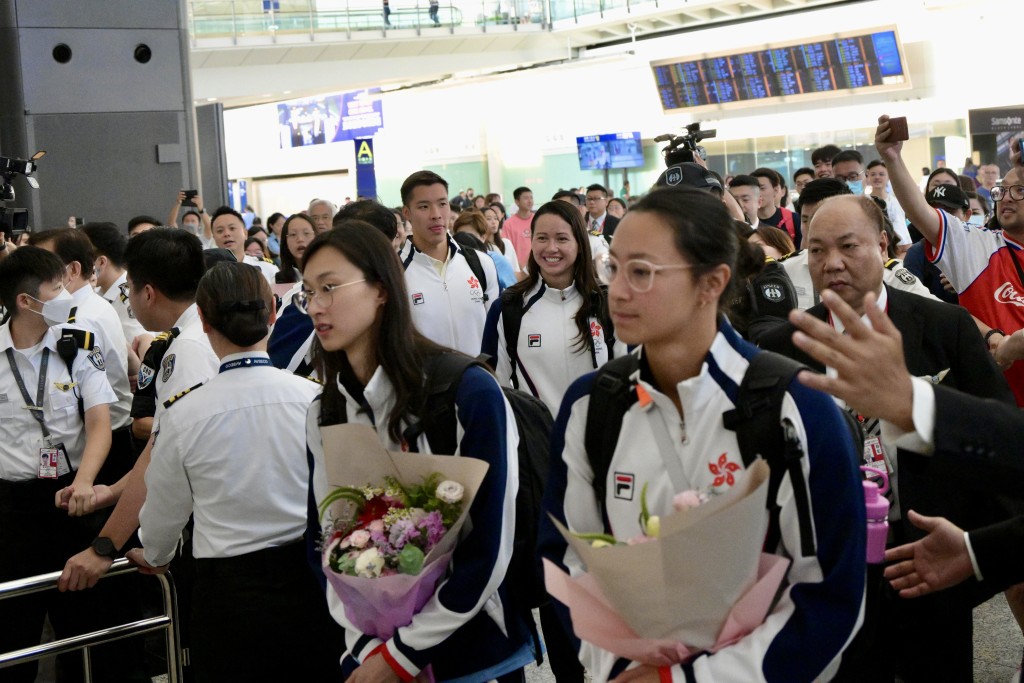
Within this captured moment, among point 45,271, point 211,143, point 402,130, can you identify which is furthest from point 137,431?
point 402,130

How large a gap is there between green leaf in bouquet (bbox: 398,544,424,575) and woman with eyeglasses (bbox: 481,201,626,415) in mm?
2037

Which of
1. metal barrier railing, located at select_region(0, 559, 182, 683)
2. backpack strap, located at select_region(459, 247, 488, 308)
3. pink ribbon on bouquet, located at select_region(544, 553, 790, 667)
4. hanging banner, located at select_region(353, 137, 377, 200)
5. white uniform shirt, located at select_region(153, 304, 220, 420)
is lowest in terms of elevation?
metal barrier railing, located at select_region(0, 559, 182, 683)

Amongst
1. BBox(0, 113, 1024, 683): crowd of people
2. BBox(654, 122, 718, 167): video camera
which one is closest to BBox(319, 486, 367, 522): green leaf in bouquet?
BBox(0, 113, 1024, 683): crowd of people

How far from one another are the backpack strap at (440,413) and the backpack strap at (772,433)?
73 centimetres

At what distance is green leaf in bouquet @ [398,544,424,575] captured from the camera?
2.06m

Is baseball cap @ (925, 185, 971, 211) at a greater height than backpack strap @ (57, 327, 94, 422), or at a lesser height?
greater

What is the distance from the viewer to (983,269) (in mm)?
3928

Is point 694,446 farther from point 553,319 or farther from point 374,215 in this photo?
point 374,215

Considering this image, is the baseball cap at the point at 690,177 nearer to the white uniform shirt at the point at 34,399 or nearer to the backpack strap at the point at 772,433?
the white uniform shirt at the point at 34,399

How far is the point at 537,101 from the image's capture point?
81.6 feet

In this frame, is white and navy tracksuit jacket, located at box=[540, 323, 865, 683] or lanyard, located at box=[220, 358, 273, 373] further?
lanyard, located at box=[220, 358, 273, 373]

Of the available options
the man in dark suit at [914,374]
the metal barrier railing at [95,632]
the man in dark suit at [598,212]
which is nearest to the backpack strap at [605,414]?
the man in dark suit at [914,374]

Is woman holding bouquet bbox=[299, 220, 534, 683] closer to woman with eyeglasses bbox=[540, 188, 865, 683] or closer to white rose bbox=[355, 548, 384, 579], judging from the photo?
white rose bbox=[355, 548, 384, 579]

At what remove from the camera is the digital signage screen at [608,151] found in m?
21.1
